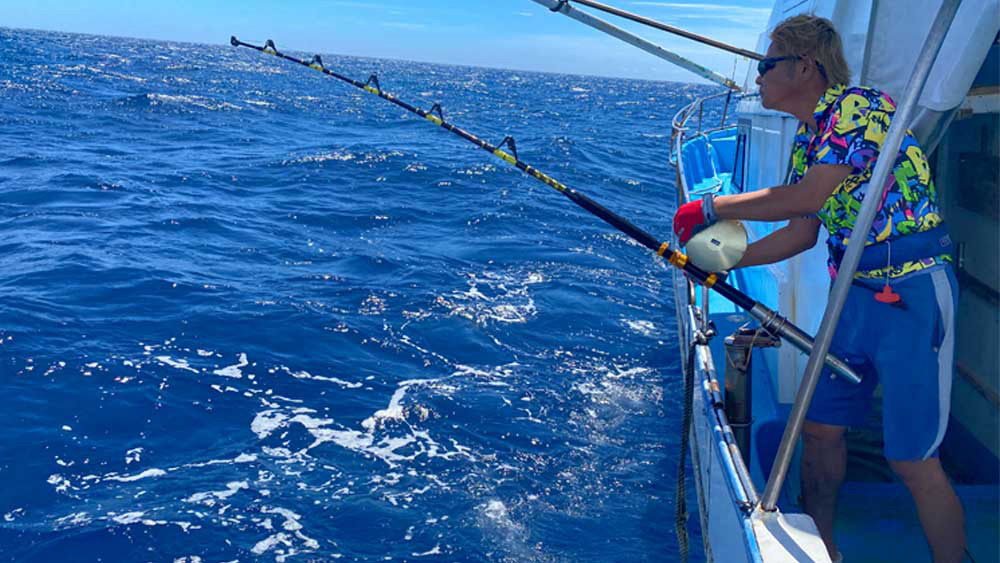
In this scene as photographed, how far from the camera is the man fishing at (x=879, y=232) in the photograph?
258 cm

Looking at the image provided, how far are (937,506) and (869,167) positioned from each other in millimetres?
1261

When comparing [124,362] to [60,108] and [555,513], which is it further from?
[60,108]

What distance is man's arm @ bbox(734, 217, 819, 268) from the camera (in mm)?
3125

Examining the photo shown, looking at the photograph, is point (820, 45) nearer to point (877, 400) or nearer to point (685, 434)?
point (685, 434)

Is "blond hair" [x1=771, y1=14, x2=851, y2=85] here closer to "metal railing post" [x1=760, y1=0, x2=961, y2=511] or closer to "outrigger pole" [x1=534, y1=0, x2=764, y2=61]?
"metal railing post" [x1=760, y1=0, x2=961, y2=511]

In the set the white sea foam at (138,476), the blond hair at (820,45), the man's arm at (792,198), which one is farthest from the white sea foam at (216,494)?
the blond hair at (820,45)

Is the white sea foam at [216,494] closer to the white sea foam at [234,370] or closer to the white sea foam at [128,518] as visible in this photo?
the white sea foam at [128,518]

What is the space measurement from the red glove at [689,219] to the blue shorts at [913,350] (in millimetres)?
609

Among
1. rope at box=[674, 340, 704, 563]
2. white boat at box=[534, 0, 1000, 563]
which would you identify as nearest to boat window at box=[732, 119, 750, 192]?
white boat at box=[534, 0, 1000, 563]

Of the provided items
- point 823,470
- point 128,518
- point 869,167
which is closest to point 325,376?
point 128,518

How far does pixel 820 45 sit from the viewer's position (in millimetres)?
2752

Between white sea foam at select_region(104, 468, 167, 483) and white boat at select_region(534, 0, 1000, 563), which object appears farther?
white sea foam at select_region(104, 468, 167, 483)

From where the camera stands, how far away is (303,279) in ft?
32.5

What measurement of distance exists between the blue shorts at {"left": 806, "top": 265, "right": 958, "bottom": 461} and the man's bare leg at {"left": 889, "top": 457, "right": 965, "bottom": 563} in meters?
0.06
